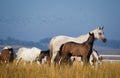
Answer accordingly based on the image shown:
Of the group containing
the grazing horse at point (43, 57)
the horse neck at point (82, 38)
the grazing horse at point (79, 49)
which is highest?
the horse neck at point (82, 38)

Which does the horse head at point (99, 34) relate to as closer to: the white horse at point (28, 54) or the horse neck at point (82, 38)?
the horse neck at point (82, 38)

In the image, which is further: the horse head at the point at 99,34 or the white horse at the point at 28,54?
the white horse at the point at 28,54

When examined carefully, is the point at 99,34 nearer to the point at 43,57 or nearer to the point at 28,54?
the point at 43,57

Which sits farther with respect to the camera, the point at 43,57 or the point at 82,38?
the point at 43,57

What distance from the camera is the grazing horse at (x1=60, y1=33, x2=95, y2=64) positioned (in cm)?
1318

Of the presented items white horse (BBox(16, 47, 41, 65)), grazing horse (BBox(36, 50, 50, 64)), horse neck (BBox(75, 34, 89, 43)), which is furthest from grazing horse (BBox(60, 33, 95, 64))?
white horse (BBox(16, 47, 41, 65))

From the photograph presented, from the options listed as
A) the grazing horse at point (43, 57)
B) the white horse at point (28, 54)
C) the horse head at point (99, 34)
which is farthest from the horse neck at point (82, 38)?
the white horse at point (28, 54)

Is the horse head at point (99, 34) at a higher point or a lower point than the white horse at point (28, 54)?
higher

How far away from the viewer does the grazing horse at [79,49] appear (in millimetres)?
13180

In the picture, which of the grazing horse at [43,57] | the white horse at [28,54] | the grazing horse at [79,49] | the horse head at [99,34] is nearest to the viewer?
the grazing horse at [79,49]

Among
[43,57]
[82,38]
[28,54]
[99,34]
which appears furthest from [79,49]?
[28,54]

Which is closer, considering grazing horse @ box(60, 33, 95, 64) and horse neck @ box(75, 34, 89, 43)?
grazing horse @ box(60, 33, 95, 64)

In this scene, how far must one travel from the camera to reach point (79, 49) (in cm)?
1327

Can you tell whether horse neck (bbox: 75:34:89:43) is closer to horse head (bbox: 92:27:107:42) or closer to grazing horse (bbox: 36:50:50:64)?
horse head (bbox: 92:27:107:42)
